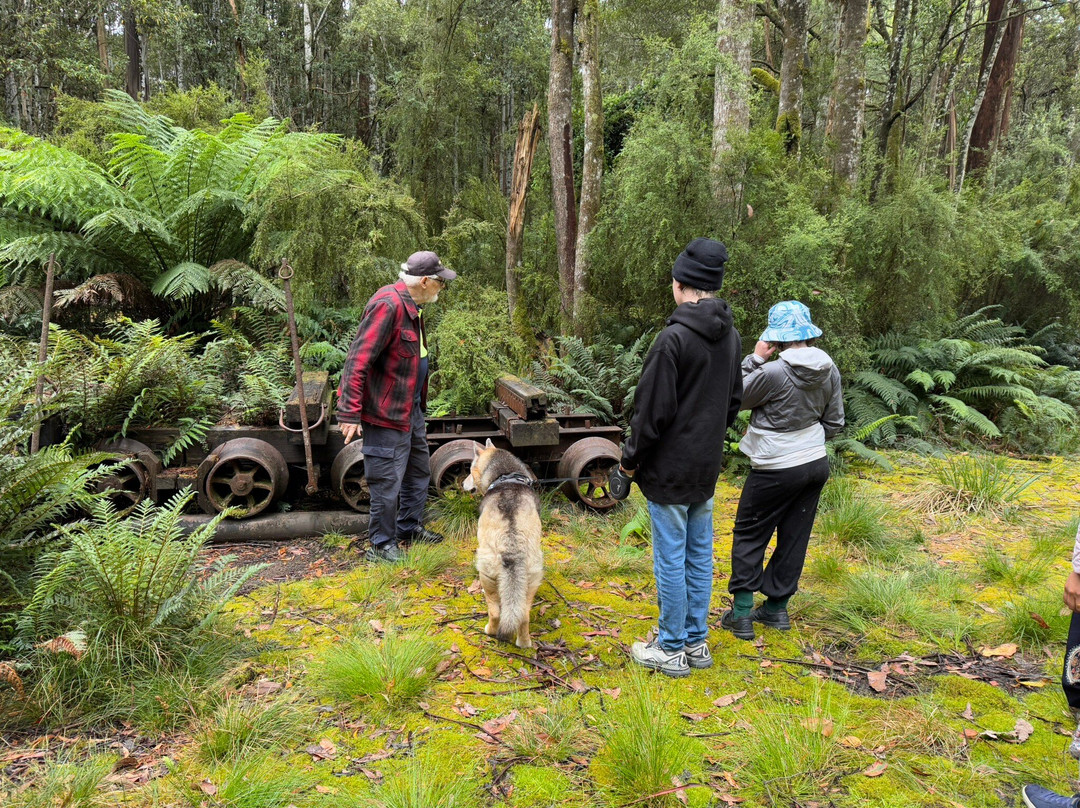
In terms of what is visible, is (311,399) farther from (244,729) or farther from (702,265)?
(702,265)

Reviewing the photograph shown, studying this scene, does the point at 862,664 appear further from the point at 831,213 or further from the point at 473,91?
the point at 473,91

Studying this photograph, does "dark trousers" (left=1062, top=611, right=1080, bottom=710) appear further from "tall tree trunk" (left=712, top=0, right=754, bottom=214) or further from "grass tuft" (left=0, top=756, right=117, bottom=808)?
"tall tree trunk" (left=712, top=0, right=754, bottom=214)

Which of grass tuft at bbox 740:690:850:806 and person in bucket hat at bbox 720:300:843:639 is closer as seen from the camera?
grass tuft at bbox 740:690:850:806

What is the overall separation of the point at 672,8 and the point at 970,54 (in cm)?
1076

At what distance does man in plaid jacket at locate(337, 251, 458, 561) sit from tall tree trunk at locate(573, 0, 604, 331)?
12.9ft

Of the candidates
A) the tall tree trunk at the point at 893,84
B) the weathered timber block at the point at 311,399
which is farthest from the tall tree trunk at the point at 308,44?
the weathered timber block at the point at 311,399

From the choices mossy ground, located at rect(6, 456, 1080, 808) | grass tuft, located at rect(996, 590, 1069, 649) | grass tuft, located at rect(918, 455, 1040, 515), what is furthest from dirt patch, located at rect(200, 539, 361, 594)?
grass tuft, located at rect(918, 455, 1040, 515)

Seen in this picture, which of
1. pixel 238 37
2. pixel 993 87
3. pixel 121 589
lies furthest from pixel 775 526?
pixel 238 37

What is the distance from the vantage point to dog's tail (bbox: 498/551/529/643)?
3564mm

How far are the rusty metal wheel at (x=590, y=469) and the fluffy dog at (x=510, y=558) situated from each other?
6.02 ft

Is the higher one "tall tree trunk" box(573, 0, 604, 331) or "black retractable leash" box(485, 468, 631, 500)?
"tall tree trunk" box(573, 0, 604, 331)

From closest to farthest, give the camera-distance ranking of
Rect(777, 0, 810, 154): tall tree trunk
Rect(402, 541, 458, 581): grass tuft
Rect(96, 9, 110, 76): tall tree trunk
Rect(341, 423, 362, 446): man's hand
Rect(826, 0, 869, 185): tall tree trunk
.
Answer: Rect(341, 423, 362, 446): man's hand < Rect(402, 541, 458, 581): grass tuft < Rect(826, 0, 869, 185): tall tree trunk < Rect(777, 0, 810, 154): tall tree trunk < Rect(96, 9, 110, 76): tall tree trunk

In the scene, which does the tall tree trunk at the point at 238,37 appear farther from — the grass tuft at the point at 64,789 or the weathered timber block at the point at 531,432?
the grass tuft at the point at 64,789

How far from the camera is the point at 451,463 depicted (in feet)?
18.3
